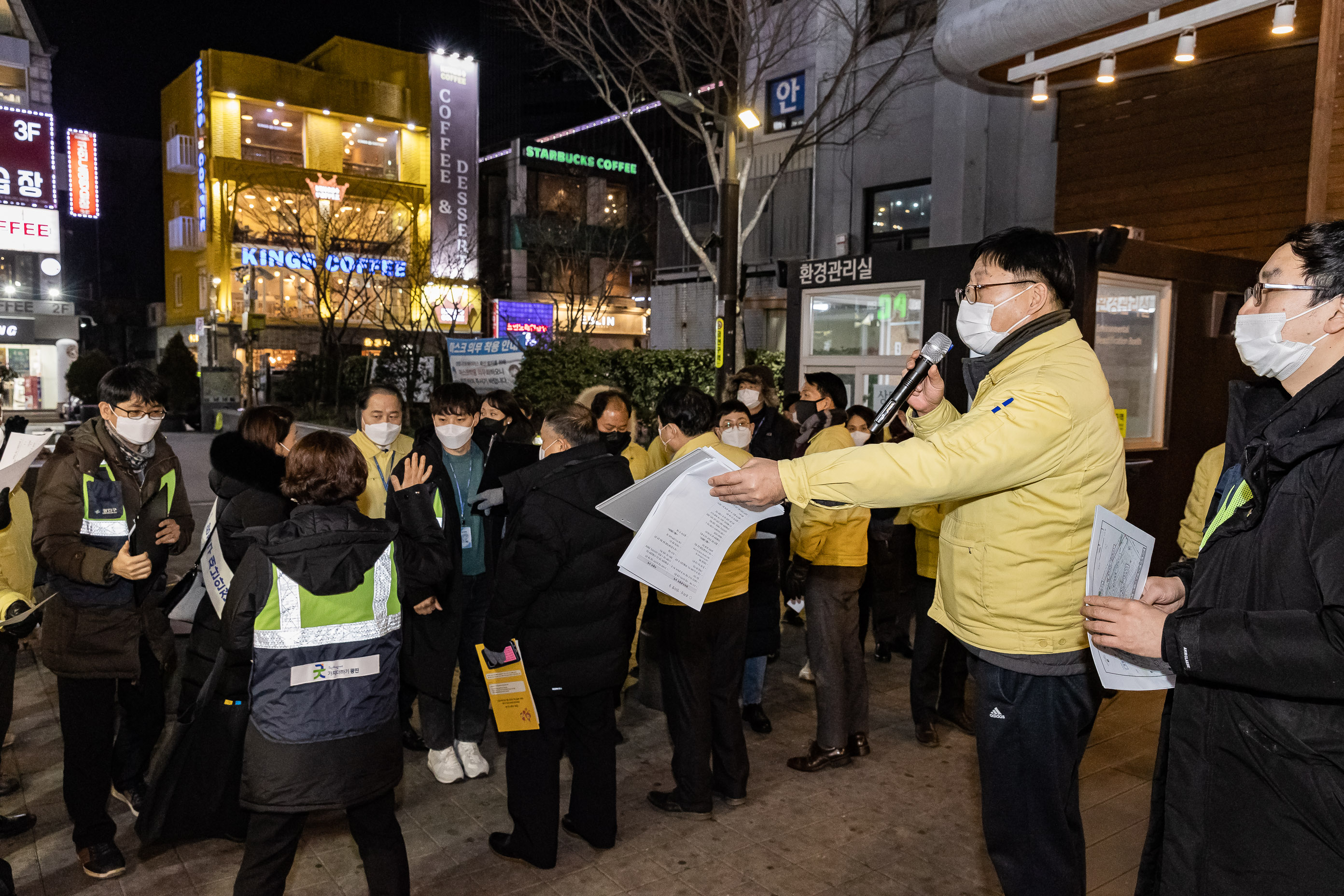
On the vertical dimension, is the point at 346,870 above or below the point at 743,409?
below

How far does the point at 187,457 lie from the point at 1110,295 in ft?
59.5

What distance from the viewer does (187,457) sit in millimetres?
19062

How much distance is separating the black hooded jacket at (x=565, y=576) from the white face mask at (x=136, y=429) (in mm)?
1667

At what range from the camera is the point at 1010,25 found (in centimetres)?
962

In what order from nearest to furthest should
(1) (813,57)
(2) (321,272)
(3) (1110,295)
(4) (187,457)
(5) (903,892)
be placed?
1. (5) (903,892)
2. (3) (1110,295)
3. (1) (813,57)
4. (4) (187,457)
5. (2) (321,272)

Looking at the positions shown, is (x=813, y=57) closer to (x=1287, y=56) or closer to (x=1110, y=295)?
(x=1287, y=56)

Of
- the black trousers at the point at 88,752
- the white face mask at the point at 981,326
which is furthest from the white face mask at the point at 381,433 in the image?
the white face mask at the point at 981,326

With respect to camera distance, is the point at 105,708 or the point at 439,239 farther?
the point at 439,239

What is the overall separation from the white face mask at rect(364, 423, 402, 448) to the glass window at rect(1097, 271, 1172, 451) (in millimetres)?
6616

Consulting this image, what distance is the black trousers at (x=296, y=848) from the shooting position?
9.86ft

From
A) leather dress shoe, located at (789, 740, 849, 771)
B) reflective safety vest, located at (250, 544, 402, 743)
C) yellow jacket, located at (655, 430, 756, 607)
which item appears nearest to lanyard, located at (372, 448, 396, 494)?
yellow jacket, located at (655, 430, 756, 607)

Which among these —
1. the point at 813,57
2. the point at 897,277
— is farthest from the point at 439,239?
the point at 897,277

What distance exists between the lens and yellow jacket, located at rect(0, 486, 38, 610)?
145 inches

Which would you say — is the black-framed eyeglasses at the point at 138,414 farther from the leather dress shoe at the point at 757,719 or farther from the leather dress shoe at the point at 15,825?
the leather dress shoe at the point at 757,719
